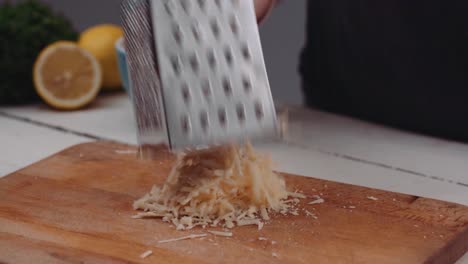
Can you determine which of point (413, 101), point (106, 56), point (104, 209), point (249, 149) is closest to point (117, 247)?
point (104, 209)

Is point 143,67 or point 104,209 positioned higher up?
point 143,67

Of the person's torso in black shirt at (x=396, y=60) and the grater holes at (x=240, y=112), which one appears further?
the person's torso in black shirt at (x=396, y=60)

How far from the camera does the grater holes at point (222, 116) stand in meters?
1.64

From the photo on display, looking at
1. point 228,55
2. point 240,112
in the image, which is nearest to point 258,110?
point 240,112

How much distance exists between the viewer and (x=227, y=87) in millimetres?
1678

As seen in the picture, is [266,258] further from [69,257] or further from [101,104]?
[101,104]

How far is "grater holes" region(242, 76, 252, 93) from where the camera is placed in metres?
1.68

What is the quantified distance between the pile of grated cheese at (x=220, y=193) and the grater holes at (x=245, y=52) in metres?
0.25

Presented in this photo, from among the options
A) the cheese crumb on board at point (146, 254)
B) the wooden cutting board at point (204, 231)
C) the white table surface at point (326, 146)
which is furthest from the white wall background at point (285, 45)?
the cheese crumb on board at point (146, 254)

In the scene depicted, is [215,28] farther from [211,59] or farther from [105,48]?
[105,48]

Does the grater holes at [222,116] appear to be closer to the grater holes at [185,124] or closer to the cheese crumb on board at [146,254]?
the grater holes at [185,124]

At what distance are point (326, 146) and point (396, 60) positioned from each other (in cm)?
38

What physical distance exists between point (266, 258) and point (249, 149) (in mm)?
433

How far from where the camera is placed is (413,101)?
8.52ft
